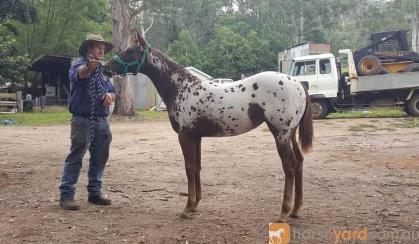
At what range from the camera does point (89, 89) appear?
489cm

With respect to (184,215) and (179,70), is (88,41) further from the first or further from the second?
(184,215)

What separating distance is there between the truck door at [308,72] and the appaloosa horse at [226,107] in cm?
1382

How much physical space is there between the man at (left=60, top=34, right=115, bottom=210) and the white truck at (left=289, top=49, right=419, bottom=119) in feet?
44.6

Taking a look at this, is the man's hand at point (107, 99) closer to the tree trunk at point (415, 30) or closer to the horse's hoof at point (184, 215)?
the horse's hoof at point (184, 215)

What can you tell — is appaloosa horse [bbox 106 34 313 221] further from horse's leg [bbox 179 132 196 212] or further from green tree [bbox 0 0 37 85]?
green tree [bbox 0 0 37 85]

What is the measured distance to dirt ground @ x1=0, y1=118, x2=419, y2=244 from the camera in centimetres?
392

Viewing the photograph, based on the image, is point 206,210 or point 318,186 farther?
point 318,186

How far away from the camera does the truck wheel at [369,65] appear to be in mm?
18109

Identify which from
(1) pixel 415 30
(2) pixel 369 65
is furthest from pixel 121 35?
(1) pixel 415 30

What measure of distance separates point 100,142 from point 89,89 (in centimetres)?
65

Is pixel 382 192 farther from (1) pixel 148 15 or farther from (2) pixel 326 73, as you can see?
(1) pixel 148 15

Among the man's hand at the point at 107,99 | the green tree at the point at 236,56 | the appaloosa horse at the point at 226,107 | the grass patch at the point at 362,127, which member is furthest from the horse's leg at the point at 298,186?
the green tree at the point at 236,56

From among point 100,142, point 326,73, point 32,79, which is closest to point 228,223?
point 100,142

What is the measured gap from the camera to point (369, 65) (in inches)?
725
